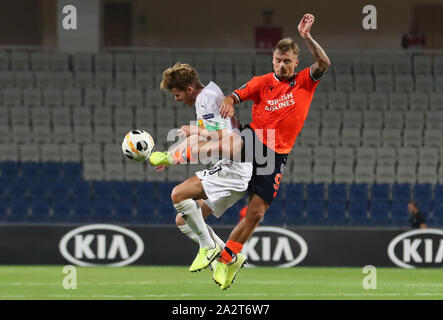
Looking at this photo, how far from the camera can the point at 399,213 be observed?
18.4 m

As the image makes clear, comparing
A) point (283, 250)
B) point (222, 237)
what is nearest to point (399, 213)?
point (283, 250)

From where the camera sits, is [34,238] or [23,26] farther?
[23,26]

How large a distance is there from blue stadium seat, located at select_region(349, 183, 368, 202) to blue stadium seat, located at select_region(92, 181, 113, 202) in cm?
535

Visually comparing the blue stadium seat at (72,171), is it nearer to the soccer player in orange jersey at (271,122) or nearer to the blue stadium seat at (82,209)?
the blue stadium seat at (82,209)

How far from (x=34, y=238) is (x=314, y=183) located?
6639 millimetres

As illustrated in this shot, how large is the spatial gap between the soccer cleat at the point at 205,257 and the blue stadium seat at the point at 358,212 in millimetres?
10475

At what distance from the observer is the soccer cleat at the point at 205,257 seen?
7.86 m

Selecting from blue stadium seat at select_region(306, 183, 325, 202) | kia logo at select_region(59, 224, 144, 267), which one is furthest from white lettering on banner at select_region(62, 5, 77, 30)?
blue stadium seat at select_region(306, 183, 325, 202)

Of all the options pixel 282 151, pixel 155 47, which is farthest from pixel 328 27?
pixel 282 151

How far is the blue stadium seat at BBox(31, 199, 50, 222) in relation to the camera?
59.3ft

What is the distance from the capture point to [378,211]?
18344 mm

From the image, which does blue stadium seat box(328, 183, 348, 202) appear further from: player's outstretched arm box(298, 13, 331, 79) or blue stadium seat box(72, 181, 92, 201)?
player's outstretched arm box(298, 13, 331, 79)

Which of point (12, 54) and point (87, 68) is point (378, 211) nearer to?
point (87, 68)

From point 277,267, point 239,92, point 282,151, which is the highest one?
point 239,92
